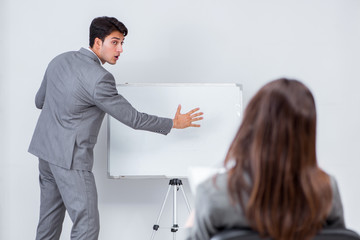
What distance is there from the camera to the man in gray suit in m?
2.53

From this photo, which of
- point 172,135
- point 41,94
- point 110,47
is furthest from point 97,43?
point 172,135

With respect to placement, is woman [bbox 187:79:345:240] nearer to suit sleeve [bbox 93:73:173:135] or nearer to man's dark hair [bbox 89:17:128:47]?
suit sleeve [bbox 93:73:173:135]

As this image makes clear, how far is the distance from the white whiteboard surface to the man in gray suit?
1.80ft

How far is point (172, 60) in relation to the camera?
3.55 metres

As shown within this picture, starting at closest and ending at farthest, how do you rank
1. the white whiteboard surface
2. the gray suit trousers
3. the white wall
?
the gray suit trousers, the white whiteboard surface, the white wall

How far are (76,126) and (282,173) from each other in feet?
5.53

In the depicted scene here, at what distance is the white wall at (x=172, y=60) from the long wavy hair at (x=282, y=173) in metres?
2.51

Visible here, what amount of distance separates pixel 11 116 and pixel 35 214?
2.46ft

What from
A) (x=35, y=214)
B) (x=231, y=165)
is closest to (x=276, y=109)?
(x=231, y=165)

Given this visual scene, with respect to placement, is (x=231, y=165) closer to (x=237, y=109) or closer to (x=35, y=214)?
(x=237, y=109)

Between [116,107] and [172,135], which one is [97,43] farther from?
[172,135]

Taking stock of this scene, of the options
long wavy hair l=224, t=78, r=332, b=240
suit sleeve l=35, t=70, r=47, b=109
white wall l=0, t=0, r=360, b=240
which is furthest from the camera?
white wall l=0, t=0, r=360, b=240

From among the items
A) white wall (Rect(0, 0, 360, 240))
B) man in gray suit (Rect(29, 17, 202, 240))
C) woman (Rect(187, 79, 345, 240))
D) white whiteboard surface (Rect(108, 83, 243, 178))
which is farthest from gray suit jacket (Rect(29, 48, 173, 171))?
woman (Rect(187, 79, 345, 240))

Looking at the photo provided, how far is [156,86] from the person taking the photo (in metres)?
3.24
